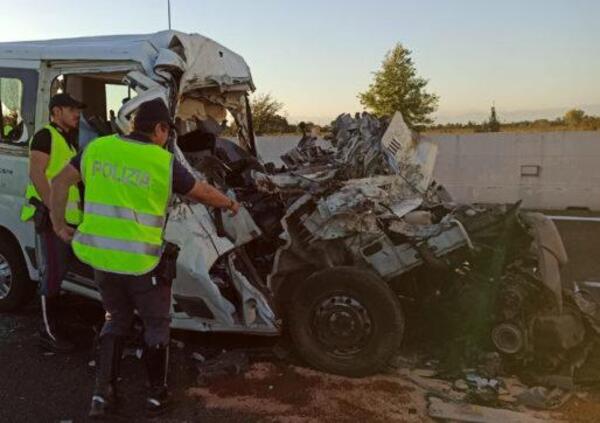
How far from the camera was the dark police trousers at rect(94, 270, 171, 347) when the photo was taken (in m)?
3.41

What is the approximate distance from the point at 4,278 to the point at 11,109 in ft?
4.76

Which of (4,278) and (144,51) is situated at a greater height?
(144,51)

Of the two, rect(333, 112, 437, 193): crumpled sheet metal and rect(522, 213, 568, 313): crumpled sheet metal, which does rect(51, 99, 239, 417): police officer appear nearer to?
rect(333, 112, 437, 193): crumpled sheet metal

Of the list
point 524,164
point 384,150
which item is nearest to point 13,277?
point 384,150

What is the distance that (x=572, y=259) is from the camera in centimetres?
847

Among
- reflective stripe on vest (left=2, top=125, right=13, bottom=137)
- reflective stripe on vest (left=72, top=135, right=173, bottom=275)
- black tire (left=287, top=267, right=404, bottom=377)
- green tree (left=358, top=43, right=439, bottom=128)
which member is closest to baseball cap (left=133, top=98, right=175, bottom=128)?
reflective stripe on vest (left=72, top=135, right=173, bottom=275)

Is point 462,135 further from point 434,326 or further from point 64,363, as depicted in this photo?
point 64,363

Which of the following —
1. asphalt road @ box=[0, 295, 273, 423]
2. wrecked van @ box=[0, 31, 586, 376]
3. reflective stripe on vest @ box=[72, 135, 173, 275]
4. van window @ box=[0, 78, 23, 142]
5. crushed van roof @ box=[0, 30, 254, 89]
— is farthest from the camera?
van window @ box=[0, 78, 23, 142]

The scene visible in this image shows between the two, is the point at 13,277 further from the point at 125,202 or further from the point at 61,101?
the point at 125,202

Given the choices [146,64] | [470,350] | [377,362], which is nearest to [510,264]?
[470,350]

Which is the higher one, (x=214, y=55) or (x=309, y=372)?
(x=214, y=55)

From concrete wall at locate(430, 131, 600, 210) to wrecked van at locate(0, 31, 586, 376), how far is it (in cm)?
994

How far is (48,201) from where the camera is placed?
4242 mm

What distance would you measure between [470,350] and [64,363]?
2.93 m
